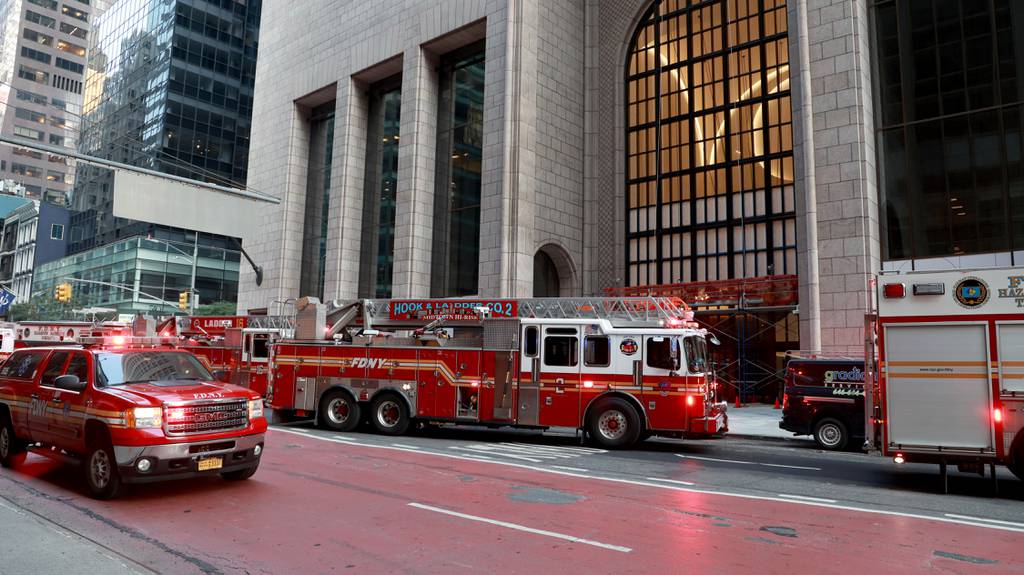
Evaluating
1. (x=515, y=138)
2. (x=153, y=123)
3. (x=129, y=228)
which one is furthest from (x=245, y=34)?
(x=515, y=138)

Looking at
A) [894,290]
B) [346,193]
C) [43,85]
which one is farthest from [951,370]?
[43,85]

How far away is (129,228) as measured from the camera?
66750 millimetres

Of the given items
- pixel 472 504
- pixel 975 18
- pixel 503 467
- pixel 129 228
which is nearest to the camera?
pixel 472 504

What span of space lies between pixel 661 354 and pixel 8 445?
12.1 m

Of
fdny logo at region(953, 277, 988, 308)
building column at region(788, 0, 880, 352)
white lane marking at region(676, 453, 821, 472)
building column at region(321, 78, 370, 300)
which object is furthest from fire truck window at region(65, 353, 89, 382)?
building column at region(321, 78, 370, 300)

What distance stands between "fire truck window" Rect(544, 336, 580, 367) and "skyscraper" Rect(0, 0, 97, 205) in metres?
128

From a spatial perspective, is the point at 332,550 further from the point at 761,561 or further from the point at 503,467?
the point at 503,467

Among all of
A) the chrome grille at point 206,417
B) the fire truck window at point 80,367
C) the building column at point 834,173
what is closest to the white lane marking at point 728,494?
the chrome grille at point 206,417

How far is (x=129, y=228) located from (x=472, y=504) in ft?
233

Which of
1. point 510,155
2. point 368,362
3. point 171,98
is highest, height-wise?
point 171,98

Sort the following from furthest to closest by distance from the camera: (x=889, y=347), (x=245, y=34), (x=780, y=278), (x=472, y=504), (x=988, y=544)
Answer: (x=245, y=34), (x=780, y=278), (x=889, y=347), (x=472, y=504), (x=988, y=544)

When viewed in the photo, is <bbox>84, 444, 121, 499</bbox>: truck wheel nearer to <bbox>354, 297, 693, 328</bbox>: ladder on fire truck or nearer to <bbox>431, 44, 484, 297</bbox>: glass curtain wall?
<bbox>354, 297, 693, 328</bbox>: ladder on fire truck

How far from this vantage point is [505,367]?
15.3m

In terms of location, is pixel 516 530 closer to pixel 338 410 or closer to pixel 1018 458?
pixel 1018 458
